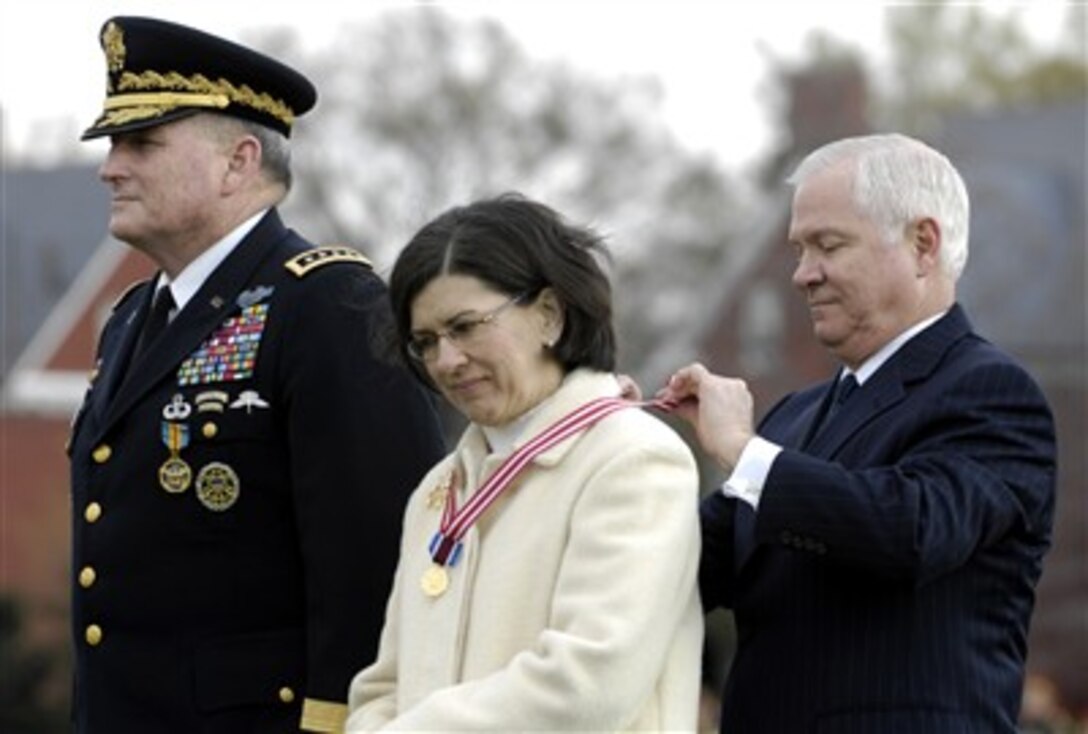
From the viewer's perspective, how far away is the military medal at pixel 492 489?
4.31 m

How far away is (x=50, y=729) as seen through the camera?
2402 cm

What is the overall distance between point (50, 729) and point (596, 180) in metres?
15.7

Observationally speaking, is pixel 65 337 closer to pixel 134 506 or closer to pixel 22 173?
pixel 22 173

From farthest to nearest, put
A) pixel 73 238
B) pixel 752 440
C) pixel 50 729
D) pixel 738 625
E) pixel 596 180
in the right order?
pixel 73 238
pixel 596 180
pixel 50 729
pixel 738 625
pixel 752 440

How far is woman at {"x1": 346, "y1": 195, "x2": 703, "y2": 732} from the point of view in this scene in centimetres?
411

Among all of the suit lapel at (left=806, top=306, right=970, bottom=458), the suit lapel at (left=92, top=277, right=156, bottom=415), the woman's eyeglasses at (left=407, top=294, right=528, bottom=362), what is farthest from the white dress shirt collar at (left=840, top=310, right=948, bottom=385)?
the suit lapel at (left=92, top=277, right=156, bottom=415)

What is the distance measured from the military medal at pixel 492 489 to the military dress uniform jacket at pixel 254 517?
2.29ft

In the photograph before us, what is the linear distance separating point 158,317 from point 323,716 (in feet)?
2.97

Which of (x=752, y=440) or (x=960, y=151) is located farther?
(x=960, y=151)

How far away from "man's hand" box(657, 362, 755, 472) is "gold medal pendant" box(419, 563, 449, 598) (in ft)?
1.58

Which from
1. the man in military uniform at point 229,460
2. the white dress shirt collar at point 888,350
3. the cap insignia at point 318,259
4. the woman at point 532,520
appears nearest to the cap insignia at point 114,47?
the man in military uniform at point 229,460

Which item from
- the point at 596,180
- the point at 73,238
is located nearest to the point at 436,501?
the point at 596,180

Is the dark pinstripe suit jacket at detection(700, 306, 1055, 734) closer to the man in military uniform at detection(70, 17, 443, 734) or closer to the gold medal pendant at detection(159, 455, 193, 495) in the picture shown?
the man in military uniform at detection(70, 17, 443, 734)

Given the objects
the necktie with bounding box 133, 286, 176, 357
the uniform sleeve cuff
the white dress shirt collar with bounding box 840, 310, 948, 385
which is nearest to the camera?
the white dress shirt collar with bounding box 840, 310, 948, 385
